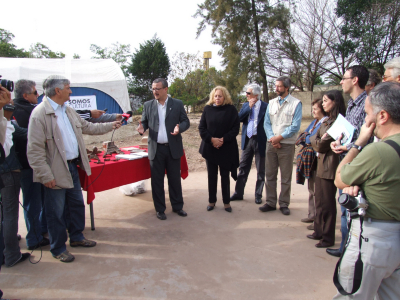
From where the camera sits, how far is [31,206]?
3.16 metres

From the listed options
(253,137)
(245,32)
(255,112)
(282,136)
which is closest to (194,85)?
(245,32)

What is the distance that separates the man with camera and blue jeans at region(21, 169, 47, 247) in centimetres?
304

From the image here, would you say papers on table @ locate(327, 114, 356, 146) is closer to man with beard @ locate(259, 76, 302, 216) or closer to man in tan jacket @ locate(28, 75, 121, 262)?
man with beard @ locate(259, 76, 302, 216)

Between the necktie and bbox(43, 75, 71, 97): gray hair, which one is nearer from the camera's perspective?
bbox(43, 75, 71, 97): gray hair

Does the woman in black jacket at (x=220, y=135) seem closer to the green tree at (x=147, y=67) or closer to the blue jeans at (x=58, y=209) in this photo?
the blue jeans at (x=58, y=209)

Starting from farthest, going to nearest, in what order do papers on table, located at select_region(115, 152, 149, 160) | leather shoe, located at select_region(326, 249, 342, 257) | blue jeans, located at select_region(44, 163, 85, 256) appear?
papers on table, located at select_region(115, 152, 149, 160) < leather shoe, located at select_region(326, 249, 342, 257) < blue jeans, located at select_region(44, 163, 85, 256)

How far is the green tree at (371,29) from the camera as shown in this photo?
10.7 metres

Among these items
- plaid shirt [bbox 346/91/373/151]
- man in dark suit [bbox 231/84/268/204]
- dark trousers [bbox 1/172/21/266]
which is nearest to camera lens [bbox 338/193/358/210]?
plaid shirt [bbox 346/91/373/151]

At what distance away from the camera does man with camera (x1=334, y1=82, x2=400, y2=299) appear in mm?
1510

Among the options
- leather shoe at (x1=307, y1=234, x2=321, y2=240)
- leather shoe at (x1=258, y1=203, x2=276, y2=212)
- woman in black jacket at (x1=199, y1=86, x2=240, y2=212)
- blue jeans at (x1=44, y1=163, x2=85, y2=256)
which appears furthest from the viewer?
leather shoe at (x1=258, y1=203, x2=276, y2=212)

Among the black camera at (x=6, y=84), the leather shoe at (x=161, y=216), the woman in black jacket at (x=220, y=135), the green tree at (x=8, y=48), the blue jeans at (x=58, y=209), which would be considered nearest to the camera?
the black camera at (x=6, y=84)

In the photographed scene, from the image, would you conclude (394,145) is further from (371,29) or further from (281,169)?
(371,29)

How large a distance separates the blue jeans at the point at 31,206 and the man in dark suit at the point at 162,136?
1.43m

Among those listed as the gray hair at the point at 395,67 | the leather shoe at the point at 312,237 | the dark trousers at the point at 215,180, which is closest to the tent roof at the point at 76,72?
the dark trousers at the point at 215,180
